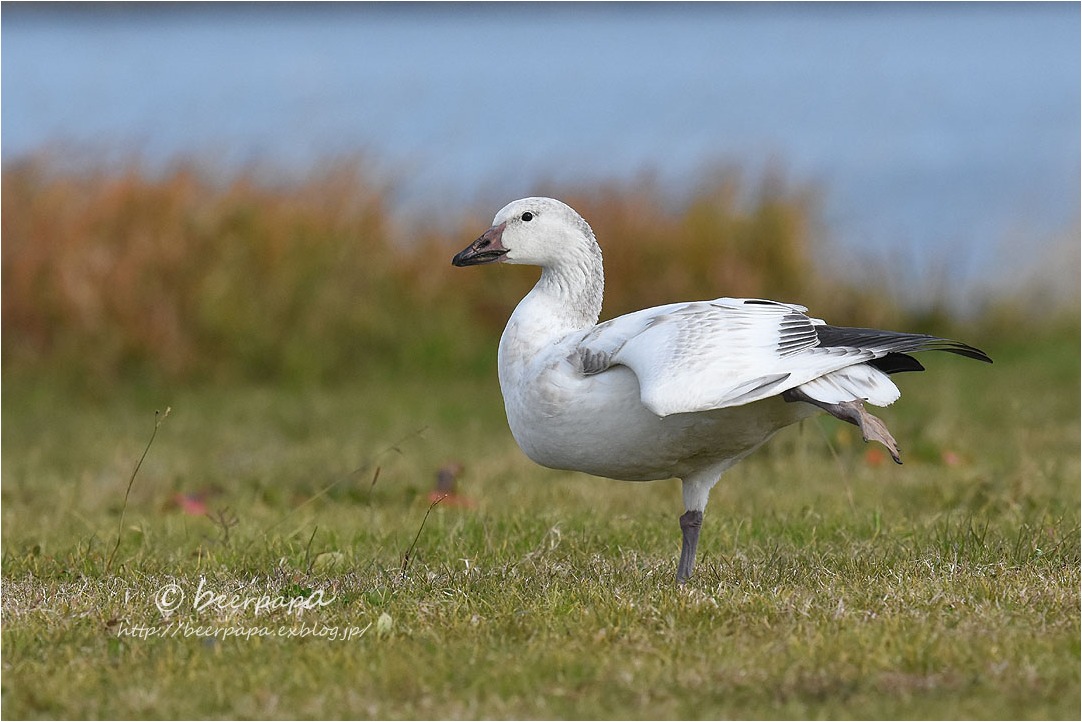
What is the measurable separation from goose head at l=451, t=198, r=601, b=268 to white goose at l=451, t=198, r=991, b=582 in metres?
0.23

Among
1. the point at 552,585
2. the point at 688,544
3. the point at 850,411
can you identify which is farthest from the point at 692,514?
the point at 850,411

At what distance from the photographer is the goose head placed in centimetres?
523

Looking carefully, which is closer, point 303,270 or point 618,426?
point 618,426

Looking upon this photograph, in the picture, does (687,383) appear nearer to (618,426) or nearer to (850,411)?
(618,426)

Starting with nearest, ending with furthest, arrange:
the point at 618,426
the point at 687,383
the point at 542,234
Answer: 1. the point at 687,383
2. the point at 618,426
3. the point at 542,234

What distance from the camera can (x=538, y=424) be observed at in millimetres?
4723

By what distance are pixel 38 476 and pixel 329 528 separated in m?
3.00

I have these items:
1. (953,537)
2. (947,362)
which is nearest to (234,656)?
(953,537)

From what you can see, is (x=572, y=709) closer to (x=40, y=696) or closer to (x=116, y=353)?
(x=40, y=696)

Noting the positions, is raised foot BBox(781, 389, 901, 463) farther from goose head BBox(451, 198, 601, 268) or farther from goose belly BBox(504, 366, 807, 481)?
goose head BBox(451, 198, 601, 268)

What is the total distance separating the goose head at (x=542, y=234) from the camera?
523 cm
